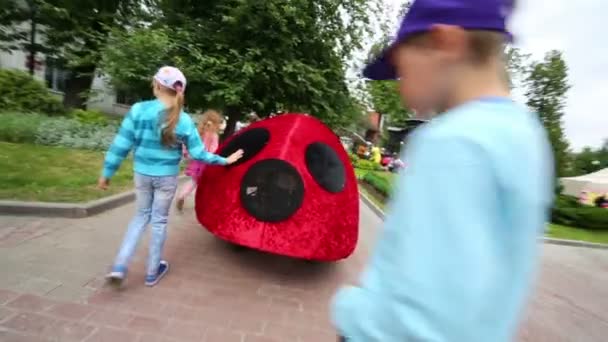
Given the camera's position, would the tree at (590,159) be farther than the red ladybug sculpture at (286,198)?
Yes

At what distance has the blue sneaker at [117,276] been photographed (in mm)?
3432

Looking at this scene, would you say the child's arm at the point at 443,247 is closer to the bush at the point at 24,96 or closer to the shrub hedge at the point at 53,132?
the shrub hedge at the point at 53,132

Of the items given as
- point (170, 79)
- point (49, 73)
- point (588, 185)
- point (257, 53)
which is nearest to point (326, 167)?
point (170, 79)

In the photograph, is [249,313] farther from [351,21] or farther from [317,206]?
[351,21]

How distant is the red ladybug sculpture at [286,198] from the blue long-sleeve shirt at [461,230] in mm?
3289

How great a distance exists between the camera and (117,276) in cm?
343

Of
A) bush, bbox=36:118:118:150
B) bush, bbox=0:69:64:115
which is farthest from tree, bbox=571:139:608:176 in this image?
bush, bbox=0:69:64:115

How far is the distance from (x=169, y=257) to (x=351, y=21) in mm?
8751

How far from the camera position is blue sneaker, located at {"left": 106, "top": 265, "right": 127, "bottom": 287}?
11.3ft

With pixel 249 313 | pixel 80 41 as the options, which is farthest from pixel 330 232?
pixel 80 41

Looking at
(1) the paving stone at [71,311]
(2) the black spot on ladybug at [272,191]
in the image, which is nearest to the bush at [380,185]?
(2) the black spot on ladybug at [272,191]

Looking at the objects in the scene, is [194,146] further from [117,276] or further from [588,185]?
[588,185]

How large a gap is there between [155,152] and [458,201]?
3284 millimetres

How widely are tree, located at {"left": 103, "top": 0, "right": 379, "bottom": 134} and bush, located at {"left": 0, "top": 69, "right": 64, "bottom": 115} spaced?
289 inches
